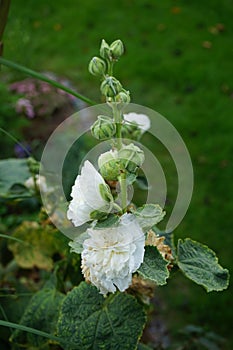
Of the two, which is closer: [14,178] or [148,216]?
[148,216]

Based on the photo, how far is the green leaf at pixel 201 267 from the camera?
853 mm

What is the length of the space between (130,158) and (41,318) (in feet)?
1.65

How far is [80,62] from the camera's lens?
10.8 ft

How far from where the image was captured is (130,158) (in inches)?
30.5

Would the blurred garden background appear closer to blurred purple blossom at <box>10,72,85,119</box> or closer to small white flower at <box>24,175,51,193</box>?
blurred purple blossom at <box>10,72,85,119</box>

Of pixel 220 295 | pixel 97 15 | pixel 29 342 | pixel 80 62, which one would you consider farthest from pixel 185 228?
pixel 97 15

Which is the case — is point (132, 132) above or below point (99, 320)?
above

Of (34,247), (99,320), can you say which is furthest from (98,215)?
(34,247)

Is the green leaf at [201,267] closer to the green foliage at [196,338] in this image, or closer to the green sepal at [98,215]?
the green sepal at [98,215]

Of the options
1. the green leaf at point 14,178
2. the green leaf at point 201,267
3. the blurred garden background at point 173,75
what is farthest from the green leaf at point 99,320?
the blurred garden background at point 173,75

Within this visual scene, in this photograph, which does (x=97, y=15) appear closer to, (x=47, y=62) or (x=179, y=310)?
(x=47, y=62)

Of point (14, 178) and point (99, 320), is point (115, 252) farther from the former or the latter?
point (14, 178)

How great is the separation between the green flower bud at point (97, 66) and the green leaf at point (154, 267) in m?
0.27

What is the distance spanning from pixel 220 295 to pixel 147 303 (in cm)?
102
